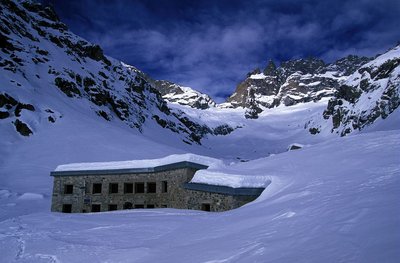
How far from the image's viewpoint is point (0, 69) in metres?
65.9

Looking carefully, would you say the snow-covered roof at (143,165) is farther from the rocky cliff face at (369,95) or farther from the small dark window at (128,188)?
the rocky cliff face at (369,95)

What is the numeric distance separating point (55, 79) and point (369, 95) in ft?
243

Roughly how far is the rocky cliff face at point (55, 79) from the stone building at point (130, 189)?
103 ft

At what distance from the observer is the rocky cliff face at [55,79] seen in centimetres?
6150

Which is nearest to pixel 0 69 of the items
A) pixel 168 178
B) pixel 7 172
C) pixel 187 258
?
pixel 7 172

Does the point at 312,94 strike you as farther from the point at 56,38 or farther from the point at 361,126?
the point at 56,38

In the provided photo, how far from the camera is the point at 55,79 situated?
76.9 m

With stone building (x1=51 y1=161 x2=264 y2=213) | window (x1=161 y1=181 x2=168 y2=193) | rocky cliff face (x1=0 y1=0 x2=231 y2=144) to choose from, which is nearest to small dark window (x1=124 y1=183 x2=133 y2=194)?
stone building (x1=51 y1=161 x2=264 y2=213)

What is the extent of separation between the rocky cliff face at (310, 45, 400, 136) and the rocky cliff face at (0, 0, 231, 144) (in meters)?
47.2

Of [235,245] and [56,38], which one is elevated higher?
[56,38]

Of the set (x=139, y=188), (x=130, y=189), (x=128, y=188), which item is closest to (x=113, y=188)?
(x=128, y=188)

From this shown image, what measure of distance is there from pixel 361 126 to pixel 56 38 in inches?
3234

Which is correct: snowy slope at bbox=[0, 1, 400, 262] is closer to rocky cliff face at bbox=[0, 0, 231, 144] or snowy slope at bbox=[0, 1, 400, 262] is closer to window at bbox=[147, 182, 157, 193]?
rocky cliff face at bbox=[0, 0, 231, 144]

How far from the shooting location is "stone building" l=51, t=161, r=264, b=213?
963 inches
